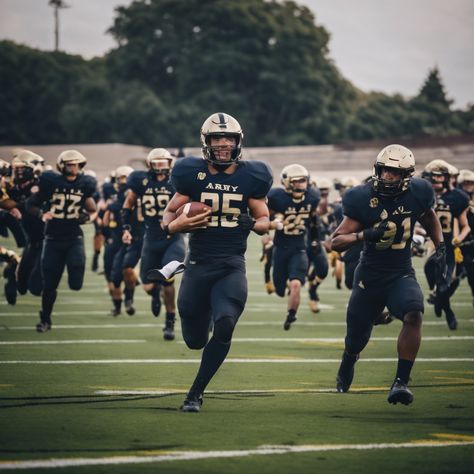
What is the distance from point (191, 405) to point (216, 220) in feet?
3.71

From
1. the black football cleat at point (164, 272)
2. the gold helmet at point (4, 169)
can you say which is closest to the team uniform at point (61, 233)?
the gold helmet at point (4, 169)

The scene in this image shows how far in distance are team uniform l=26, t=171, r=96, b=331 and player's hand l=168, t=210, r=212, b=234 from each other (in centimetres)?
434

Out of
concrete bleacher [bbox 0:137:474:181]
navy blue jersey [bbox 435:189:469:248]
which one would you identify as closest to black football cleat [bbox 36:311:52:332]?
navy blue jersey [bbox 435:189:469:248]

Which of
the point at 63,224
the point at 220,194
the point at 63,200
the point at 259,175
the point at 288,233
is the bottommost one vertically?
the point at 288,233

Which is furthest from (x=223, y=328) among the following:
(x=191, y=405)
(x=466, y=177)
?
(x=466, y=177)

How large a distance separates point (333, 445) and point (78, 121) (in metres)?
52.3

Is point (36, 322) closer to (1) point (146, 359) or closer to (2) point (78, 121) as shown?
(1) point (146, 359)

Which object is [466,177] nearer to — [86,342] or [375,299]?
[86,342]

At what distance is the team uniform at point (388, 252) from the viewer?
22.3ft

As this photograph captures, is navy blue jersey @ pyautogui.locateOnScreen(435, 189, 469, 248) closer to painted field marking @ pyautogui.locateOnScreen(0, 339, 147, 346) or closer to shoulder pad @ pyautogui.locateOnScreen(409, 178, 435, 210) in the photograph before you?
painted field marking @ pyautogui.locateOnScreen(0, 339, 147, 346)

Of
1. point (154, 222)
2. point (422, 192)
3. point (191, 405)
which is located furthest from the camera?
point (154, 222)

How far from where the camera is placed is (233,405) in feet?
21.7

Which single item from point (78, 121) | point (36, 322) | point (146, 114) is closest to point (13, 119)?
point (78, 121)

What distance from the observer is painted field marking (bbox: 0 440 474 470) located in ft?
16.0
